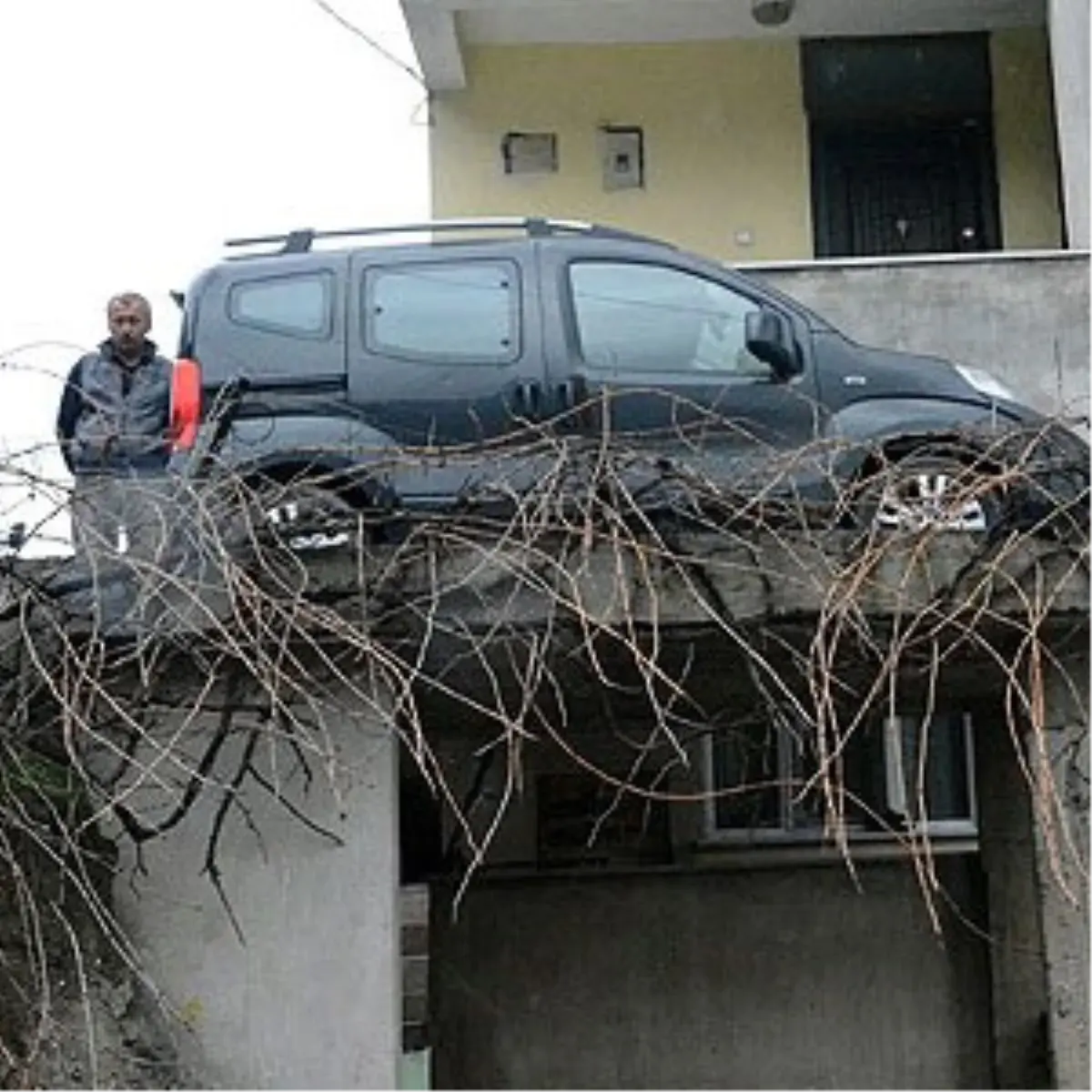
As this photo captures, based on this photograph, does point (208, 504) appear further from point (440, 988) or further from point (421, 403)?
point (440, 988)

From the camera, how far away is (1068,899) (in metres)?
7.77

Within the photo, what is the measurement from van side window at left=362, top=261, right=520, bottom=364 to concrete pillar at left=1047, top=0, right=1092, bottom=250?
522cm

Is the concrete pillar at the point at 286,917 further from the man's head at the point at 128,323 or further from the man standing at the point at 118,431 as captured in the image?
the man's head at the point at 128,323

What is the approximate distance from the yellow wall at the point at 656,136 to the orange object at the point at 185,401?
7.02 metres

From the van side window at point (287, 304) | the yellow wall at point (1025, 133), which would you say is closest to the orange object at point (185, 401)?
the van side window at point (287, 304)

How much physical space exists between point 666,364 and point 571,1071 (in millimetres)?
3734

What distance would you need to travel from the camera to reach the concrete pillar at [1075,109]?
13.9 meters

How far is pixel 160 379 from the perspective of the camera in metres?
9.30

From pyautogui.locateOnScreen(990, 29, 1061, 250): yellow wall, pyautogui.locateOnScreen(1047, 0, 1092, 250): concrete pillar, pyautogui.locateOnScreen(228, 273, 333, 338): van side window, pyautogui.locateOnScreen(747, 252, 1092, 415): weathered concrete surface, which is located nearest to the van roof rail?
pyautogui.locateOnScreen(228, 273, 333, 338): van side window

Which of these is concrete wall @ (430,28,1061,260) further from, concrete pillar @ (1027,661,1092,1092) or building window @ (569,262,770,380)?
concrete pillar @ (1027,661,1092,1092)

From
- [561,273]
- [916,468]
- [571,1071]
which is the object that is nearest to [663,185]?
[561,273]

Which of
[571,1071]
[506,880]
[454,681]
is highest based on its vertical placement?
[454,681]

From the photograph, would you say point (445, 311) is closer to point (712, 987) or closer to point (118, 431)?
point (118, 431)

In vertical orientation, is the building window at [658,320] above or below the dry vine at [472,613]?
above
